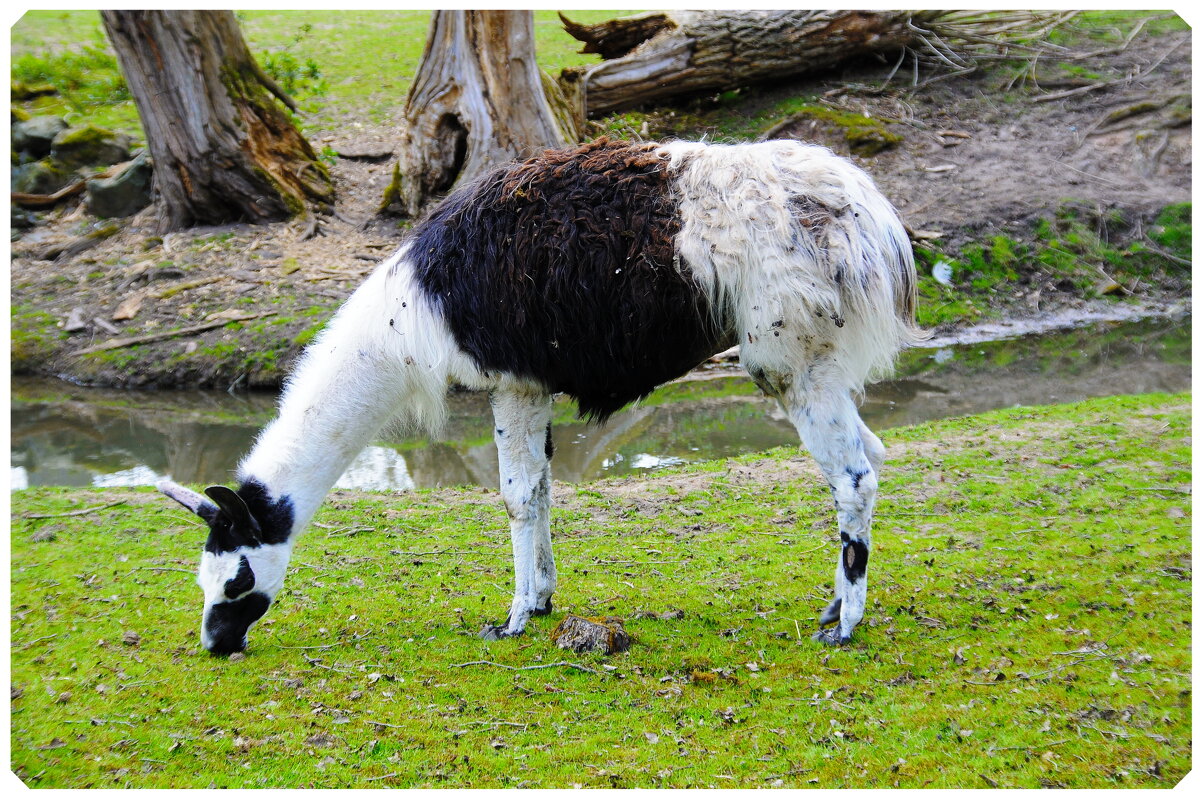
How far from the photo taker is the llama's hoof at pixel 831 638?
4.88 meters

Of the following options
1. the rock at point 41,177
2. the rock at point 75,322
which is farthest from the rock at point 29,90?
the rock at point 75,322

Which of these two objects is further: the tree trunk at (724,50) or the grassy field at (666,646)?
the tree trunk at (724,50)

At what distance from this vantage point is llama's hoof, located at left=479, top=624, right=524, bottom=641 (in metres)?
5.16

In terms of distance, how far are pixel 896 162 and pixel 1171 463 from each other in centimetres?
968

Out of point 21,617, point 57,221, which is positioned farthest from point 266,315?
point 21,617

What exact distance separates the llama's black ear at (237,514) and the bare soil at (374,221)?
724 centimetres

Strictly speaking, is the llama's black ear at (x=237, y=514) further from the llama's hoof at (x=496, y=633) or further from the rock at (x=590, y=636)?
the rock at (x=590, y=636)

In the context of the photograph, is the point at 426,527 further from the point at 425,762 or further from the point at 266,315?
the point at 266,315

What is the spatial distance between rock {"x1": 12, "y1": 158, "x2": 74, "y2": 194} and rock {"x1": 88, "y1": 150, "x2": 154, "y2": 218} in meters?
1.34

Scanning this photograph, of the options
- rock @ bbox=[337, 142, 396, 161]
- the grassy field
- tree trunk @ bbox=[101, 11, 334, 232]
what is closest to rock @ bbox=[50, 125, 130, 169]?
tree trunk @ bbox=[101, 11, 334, 232]

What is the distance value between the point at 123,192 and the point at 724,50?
11.1m

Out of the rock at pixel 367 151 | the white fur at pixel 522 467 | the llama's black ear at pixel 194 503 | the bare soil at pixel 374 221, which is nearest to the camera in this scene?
the llama's black ear at pixel 194 503

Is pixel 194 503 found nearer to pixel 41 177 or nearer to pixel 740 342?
pixel 740 342

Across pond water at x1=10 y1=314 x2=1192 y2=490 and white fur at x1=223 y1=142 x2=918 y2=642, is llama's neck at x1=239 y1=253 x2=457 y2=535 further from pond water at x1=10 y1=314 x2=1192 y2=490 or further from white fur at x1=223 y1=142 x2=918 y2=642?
pond water at x1=10 y1=314 x2=1192 y2=490
